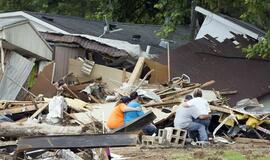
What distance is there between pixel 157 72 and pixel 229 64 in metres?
2.34

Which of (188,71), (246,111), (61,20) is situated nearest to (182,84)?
(188,71)

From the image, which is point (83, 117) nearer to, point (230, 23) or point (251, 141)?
point (251, 141)

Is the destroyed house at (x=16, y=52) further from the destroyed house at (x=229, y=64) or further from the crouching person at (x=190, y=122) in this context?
the crouching person at (x=190, y=122)

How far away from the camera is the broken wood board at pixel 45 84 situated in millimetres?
19094

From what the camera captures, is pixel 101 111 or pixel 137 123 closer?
pixel 137 123

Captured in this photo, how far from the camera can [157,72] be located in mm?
20297

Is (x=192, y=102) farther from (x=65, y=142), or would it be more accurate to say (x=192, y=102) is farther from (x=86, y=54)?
(x=86, y=54)

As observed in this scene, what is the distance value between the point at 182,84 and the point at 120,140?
9512mm

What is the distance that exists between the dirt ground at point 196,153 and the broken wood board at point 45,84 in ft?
21.4

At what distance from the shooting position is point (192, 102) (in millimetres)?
14781

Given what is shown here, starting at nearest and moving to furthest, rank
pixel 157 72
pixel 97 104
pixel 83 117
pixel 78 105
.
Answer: pixel 83 117, pixel 78 105, pixel 97 104, pixel 157 72

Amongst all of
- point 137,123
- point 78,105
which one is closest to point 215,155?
point 137,123

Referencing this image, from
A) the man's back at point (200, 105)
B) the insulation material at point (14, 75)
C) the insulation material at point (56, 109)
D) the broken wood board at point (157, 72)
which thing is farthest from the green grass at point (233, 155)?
the insulation material at point (14, 75)

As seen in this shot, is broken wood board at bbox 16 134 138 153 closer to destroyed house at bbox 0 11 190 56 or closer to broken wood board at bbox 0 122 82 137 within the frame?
broken wood board at bbox 0 122 82 137
